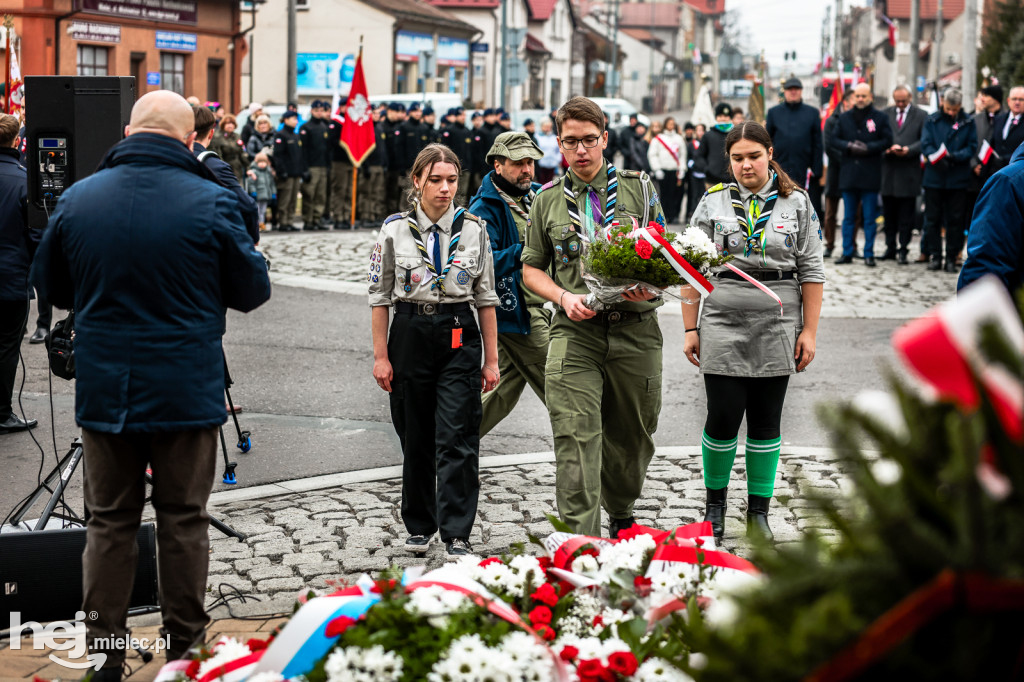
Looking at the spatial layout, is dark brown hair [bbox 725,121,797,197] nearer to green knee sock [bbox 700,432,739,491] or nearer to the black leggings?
the black leggings

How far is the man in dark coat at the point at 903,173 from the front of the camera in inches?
668

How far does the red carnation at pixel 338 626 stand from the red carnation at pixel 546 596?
604 mm

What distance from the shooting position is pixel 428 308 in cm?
584

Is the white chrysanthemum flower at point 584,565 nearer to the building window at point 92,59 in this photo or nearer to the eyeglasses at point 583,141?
the eyeglasses at point 583,141

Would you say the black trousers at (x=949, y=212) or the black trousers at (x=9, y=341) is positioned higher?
the black trousers at (x=949, y=212)

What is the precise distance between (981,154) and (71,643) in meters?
14.3

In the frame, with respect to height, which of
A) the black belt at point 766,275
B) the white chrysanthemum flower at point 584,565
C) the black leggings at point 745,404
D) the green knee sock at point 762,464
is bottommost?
the green knee sock at point 762,464

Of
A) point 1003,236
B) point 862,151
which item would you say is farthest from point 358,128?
point 1003,236

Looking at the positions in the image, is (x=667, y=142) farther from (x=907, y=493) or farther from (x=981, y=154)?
(x=907, y=493)

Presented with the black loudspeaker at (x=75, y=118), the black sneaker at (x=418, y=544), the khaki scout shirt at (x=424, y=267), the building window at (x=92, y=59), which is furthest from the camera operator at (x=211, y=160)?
the building window at (x=92, y=59)

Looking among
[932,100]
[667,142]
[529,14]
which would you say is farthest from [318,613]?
[529,14]

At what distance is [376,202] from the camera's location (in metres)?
23.9

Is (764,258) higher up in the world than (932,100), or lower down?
lower down

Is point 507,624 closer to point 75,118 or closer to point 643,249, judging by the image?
point 643,249
